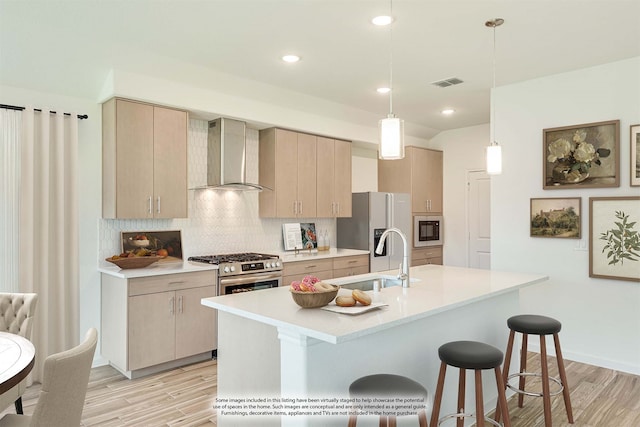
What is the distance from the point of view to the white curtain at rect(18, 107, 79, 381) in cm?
354

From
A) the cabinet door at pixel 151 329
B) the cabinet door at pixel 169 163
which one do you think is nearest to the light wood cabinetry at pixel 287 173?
the cabinet door at pixel 169 163

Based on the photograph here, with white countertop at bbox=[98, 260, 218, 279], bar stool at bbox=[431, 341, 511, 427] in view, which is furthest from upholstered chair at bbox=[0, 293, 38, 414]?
bar stool at bbox=[431, 341, 511, 427]

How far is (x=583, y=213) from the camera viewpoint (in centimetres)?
408

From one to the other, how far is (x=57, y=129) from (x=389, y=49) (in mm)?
2923

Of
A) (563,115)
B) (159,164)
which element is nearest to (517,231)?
(563,115)

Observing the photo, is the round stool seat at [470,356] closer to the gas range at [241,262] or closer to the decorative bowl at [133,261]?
the gas range at [241,262]

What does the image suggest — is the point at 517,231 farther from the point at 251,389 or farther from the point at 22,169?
the point at 22,169

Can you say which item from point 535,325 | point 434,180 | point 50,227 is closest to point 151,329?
point 50,227

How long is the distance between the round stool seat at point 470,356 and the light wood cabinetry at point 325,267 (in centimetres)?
254

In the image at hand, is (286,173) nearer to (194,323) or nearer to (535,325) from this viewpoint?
(194,323)

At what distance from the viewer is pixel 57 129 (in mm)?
3703

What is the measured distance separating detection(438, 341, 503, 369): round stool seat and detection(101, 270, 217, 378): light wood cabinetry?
8.03ft

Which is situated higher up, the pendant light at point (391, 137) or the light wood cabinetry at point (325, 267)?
the pendant light at point (391, 137)

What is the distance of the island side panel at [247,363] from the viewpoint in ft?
7.22
